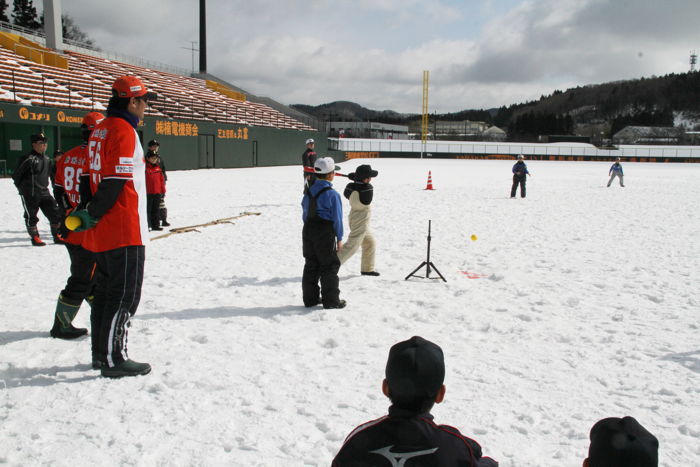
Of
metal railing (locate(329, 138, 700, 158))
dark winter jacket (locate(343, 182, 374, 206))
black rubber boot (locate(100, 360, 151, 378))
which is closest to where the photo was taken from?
black rubber boot (locate(100, 360, 151, 378))

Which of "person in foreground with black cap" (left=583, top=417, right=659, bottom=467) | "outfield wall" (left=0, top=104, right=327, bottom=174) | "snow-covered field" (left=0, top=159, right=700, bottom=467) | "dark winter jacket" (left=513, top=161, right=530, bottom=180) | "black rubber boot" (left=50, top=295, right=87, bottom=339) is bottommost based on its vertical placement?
"snow-covered field" (left=0, top=159, right=700, bottom=467)

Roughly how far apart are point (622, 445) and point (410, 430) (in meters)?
0.60

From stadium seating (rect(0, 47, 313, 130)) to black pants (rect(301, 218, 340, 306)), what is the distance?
21115mm

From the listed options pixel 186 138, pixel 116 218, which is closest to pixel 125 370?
pixel 116 218

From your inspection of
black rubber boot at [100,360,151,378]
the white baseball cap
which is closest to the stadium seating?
the white baseball cap

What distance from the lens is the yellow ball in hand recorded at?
3.38 meters

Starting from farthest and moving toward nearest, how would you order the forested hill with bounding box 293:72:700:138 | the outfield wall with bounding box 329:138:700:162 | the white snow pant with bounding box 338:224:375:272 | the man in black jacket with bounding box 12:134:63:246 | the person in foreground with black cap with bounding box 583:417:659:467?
the forested hill with bounding box 293:72:700:138 < the outfield wall with bounding box 329:138:700:162 < the man in black jacket with bounding box 12:134:63:246 < the white snow pant with bounding box 338:224:375:272 < the person in foreground with black cap with bounding box 583:417:659:467

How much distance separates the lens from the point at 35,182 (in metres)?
8.56

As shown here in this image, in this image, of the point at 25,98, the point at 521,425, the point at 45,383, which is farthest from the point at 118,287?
the point at 25,98

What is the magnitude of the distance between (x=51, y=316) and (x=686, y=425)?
5.71 meters

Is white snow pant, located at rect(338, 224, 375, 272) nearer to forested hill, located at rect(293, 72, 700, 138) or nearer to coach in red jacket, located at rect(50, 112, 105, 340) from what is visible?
coach in red jacket, located at rect(50, 112, 105, 340)

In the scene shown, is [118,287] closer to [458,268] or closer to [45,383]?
[45,383]

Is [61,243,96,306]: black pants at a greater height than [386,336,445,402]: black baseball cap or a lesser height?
lesser

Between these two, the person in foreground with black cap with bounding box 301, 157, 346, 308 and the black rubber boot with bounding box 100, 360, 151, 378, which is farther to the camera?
the person in foreground with black cap with bounding box 301, 157, 346, 308
